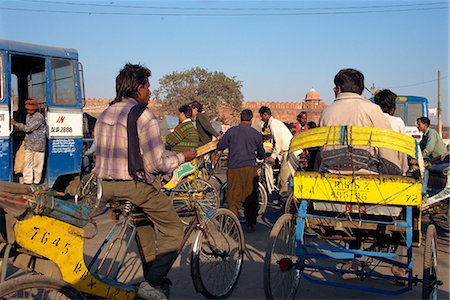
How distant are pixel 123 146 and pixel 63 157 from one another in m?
6.62

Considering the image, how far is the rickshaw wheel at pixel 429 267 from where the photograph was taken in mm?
3510

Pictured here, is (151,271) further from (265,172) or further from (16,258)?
(265,172)

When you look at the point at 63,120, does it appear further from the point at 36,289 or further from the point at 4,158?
the point at 36,289

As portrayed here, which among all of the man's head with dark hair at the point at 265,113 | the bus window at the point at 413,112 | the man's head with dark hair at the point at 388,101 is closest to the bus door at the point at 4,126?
the man's head with dark hair at the point at 265,113

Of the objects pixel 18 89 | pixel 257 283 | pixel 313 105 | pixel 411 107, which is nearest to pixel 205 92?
pixel 313 105

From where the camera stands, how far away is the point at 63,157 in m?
9.56

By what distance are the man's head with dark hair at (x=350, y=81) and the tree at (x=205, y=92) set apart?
99.3ft

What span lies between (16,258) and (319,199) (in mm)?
2201

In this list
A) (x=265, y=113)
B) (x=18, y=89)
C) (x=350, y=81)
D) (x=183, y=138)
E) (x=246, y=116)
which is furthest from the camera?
(x=18, y=89)

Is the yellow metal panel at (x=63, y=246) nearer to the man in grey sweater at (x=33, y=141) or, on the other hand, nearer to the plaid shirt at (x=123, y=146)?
the plaid shirt at (x=123, y=146)

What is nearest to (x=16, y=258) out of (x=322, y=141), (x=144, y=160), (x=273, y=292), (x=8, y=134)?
(x=144, y=160)

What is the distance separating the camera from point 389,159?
14.1 feet

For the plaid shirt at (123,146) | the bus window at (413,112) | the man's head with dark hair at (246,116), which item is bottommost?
the plaid shirt at (123,146)

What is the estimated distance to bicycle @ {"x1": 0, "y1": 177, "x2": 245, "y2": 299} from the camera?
2738 millimetres
